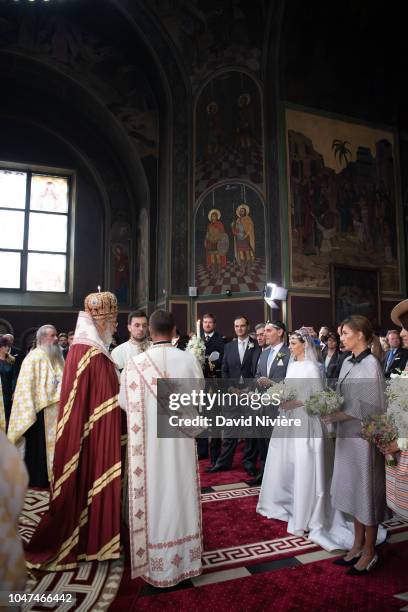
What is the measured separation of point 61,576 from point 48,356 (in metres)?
3.20

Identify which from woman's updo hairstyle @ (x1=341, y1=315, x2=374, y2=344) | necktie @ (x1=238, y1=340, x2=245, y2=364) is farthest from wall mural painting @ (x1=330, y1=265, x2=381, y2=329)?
woman's updo hairstyle @ (x1=341, y1=315, x2=374, y2=344)

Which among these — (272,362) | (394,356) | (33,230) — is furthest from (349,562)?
(33,230)

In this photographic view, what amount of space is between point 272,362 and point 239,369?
1.23m

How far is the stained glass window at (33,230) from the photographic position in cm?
1644

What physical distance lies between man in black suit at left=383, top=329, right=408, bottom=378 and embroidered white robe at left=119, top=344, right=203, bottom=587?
4.97 meters

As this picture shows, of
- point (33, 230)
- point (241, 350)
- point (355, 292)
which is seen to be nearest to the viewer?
point (241, 350)

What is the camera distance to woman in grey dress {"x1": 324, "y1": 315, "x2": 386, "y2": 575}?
3344 mm

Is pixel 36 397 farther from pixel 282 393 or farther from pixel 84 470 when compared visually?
pixel 282 393

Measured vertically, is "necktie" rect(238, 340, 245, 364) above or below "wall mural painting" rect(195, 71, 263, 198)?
below

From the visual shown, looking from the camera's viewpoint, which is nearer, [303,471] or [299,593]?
[299,593]

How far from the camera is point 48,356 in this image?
6.01m

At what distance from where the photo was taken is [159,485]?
3150 millimetres

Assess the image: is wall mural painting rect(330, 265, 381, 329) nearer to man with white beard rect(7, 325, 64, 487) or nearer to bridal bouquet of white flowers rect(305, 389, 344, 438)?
man with white beard rect(7, 325, 64, 487)

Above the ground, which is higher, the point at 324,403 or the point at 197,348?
the point at 197,348
